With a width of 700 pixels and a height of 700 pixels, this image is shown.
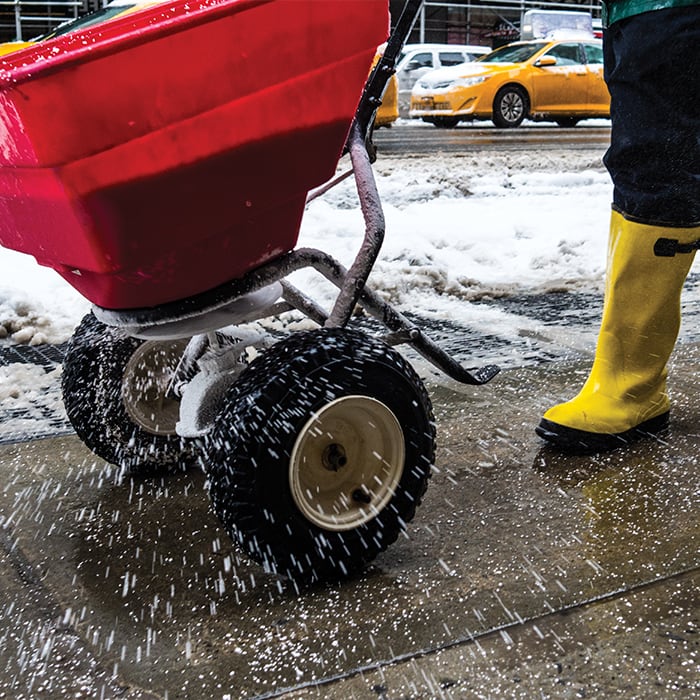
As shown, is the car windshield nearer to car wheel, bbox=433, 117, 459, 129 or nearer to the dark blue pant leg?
car wheel, bbox=433, 117, 459, 129

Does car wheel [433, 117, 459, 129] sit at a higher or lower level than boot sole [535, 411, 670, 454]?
lower

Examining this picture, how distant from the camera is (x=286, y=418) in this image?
1.65 metres

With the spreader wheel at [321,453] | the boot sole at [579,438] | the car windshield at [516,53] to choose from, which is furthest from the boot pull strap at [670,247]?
the car windshield at [516,53]

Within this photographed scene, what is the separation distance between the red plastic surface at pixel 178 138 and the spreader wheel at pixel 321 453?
25 cm

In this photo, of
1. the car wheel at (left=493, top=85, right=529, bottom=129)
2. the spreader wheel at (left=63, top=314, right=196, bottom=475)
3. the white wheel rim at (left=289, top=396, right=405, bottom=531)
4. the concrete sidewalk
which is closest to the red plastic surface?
the white wheel rim at (left=289, top=396, right=405, bottom=531)

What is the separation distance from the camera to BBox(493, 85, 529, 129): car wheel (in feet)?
45.8

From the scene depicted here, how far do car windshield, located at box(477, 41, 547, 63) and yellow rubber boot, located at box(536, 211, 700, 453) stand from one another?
488 inches

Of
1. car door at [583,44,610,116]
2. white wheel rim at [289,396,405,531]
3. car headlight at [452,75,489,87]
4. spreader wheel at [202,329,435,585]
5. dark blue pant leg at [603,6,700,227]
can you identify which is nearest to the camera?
spreader wheel at [202,329,435,585]

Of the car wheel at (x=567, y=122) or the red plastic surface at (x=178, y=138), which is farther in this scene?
the car wheel at (x=567, y=122)

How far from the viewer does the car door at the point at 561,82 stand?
14.0 m

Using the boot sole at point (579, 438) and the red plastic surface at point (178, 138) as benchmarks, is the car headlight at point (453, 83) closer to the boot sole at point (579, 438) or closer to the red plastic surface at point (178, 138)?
the boot sole at point (579, 438)

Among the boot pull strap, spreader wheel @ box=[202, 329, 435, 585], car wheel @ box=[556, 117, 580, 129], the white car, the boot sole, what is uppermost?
spreader wheel @ box=[202, 329, 435, 585]

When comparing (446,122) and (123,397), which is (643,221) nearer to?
(123,397)

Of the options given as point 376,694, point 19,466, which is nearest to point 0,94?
point 376,694
